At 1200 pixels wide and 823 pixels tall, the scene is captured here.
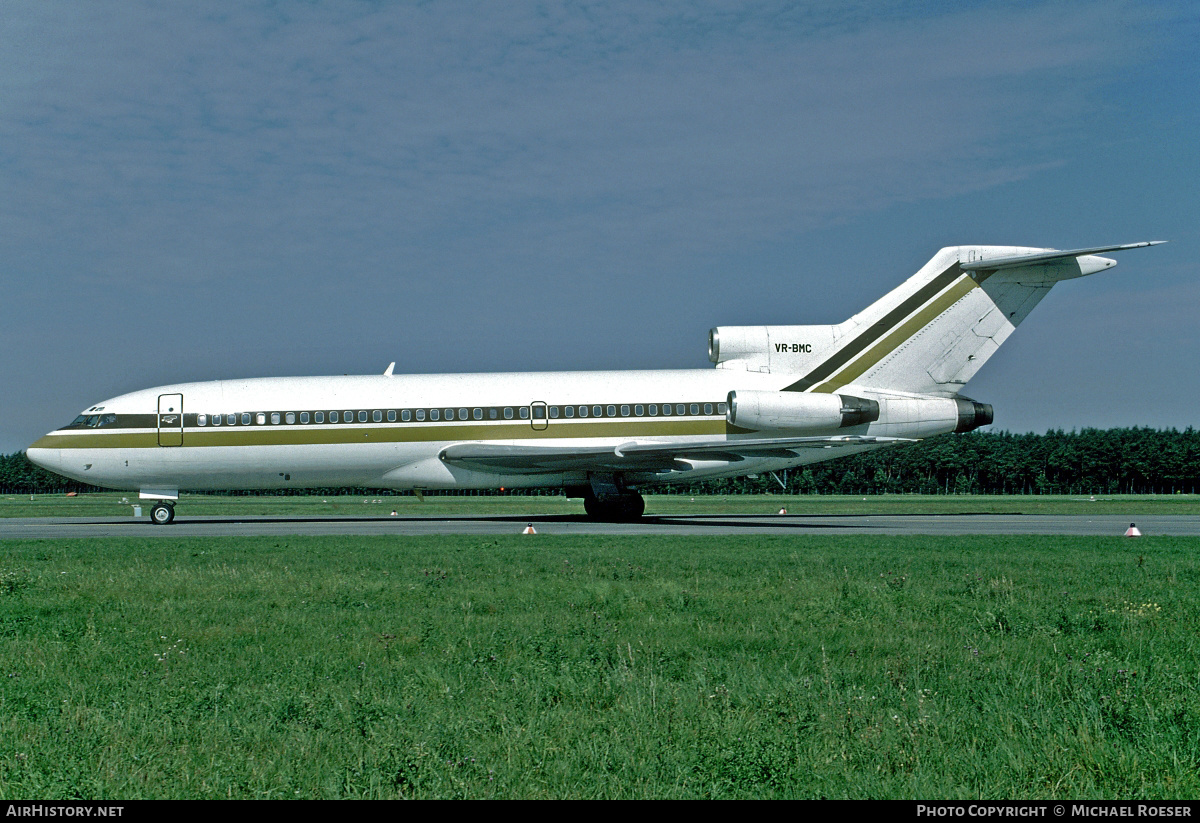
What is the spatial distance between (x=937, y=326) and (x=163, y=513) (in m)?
24.8

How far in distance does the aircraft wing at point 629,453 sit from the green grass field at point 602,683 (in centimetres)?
1370

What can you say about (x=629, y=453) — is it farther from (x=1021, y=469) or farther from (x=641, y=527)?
(x=1021, y=469)

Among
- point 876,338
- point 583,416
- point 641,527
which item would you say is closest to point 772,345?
point 876,338

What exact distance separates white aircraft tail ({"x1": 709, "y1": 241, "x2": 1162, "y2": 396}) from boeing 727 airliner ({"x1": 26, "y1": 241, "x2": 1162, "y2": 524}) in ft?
0.14

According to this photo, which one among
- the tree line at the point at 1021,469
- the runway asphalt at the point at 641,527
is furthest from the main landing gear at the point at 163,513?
the tree line at the point at 1021,469

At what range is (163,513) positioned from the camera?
29828 millimetres

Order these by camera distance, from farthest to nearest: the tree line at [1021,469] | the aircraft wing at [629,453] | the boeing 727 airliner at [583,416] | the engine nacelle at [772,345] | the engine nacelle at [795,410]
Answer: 1. the tree line at [1021,469]
2. the engine nacelle at [772,345]
3. the boeing 727 airliner at [583,416]
4. the engine nacelle at [795,410]
5. the aircraft wing at [629,453]

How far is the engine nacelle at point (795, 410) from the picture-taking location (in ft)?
92.6

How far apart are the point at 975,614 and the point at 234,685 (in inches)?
292

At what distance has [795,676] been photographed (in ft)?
24.4

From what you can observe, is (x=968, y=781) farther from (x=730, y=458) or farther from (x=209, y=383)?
(x=209, y=383)

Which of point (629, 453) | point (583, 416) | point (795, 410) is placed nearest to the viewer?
point (629, 453)

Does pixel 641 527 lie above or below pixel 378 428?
below

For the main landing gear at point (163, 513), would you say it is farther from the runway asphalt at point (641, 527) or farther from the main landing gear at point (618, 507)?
the main landing gear at point (618, 507)
